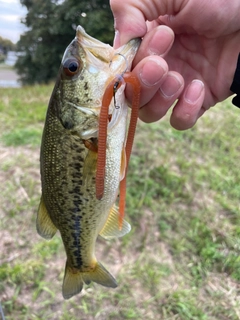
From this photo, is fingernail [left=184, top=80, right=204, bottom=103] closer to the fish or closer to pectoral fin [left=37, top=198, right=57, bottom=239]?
the fish

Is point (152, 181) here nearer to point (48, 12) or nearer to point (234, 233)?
point (234, 233)

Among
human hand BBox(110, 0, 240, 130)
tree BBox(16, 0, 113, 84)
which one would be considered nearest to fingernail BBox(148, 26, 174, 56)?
human hand BBox(110, 0, 240, 130)

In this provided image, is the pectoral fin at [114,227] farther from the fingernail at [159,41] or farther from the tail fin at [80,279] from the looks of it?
the fingernail at [159,41]

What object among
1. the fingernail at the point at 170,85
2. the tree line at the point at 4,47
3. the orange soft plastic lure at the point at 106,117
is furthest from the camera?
the tree line at the point at 4,47

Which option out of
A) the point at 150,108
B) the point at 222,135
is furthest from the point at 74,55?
the point at 222,135

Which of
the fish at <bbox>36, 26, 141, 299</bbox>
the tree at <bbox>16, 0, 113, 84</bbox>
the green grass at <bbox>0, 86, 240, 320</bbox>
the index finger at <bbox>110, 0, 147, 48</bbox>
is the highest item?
the index finger at <bbox>110, 0, 147, 48</bbox>

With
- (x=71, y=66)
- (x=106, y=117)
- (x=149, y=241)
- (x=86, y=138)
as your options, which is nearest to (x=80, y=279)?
Result: (x=86, y=138)

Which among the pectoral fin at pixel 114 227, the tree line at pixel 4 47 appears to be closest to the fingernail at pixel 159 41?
the pectoral fin at pixel 114 227
